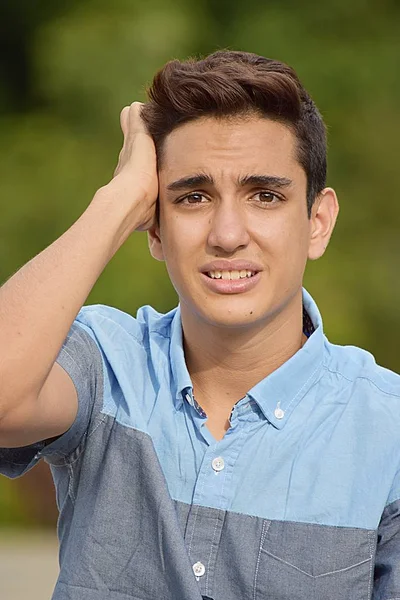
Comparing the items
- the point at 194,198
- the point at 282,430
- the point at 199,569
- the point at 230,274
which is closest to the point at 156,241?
the point at 194,198

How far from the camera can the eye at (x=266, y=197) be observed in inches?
112

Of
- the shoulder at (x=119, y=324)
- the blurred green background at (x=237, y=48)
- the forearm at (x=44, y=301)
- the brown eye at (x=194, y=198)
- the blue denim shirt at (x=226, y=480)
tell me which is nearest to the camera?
the forearm at (x=44, y=301)

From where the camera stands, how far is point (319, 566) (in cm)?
265

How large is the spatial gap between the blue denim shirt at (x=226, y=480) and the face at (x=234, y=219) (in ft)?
0.69

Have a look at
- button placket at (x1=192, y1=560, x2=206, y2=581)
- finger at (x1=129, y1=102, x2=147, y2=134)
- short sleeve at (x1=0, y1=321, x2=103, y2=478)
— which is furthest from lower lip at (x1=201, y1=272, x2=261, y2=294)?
button placket at (x1=192, y1=560, x2=206, y2=581)

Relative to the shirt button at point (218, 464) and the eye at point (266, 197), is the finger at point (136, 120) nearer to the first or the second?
the eye at point (266, 197)

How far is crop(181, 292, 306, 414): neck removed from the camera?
116 inches

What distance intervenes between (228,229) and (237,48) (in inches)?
219

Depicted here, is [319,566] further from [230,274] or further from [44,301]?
[44,301]

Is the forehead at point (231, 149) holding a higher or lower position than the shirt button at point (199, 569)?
higher

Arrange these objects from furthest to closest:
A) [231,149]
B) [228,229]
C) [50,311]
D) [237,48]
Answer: [237,48]
[231,149]
[228,229]
[50,311]

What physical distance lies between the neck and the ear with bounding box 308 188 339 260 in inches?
7.3

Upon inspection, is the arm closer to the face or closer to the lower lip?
the face

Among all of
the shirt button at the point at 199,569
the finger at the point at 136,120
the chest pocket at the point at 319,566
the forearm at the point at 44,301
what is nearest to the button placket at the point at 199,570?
the shirt button at the point at 199,569
